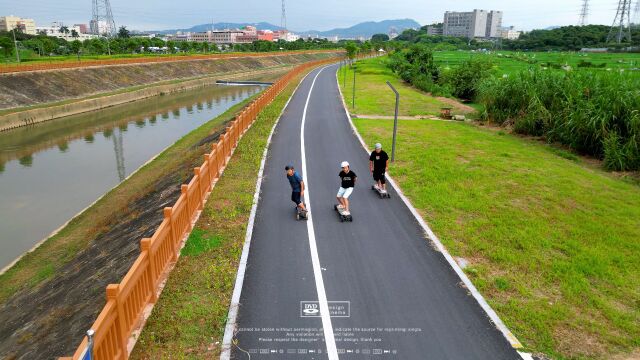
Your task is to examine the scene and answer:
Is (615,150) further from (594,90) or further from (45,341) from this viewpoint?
(45,341)

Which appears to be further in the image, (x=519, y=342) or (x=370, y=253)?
(x=370, y=253)

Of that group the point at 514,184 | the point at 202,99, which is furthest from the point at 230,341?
the point at 202,99

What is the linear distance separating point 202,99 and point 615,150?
4432cm

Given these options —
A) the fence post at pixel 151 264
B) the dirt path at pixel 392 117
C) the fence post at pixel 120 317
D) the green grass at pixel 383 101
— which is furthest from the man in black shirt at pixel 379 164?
the green grass at pixel 383 101

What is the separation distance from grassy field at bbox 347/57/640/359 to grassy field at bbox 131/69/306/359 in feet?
16.0

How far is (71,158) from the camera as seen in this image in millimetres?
25906

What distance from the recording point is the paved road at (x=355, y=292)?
22.0 feet

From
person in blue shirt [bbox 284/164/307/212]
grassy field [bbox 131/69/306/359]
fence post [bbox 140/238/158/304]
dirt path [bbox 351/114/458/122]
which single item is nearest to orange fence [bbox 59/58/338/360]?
fence post [bbox 140/238/158/304]

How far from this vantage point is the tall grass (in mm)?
17094

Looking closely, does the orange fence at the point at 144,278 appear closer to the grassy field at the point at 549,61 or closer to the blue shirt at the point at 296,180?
the blue shirt at the point at 296,180

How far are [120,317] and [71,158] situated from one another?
2355 cm

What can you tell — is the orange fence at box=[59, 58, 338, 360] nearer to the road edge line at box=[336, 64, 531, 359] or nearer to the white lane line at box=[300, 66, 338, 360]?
the white lane line at box=[300, 66, 338, 360]

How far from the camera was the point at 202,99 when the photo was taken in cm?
5200

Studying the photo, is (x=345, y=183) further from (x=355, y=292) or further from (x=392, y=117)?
(x=392, y=117)
